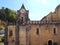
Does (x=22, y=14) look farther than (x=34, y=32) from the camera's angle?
Yes

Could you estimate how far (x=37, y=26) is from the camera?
152 ft

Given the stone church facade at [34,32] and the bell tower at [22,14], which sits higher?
the bell tower at [22,14]

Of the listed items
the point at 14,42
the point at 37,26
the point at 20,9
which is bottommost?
the point at 14,42

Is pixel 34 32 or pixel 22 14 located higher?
pixel 22 14

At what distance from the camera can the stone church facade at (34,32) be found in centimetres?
4606

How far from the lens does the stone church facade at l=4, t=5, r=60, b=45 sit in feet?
151

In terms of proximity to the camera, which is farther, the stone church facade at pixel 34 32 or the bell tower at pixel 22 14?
the bell tower at pixel 22 14

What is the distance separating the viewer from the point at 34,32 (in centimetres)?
4647

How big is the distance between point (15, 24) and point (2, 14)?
43.1 metres

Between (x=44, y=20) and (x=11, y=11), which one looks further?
(x=11, y=11)

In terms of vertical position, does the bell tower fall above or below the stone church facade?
above

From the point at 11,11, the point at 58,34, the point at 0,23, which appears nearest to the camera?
the point at 58,34

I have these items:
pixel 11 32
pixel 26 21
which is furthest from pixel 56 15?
pixel 11 32

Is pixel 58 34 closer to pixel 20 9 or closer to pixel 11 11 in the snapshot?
pixel 20 9
